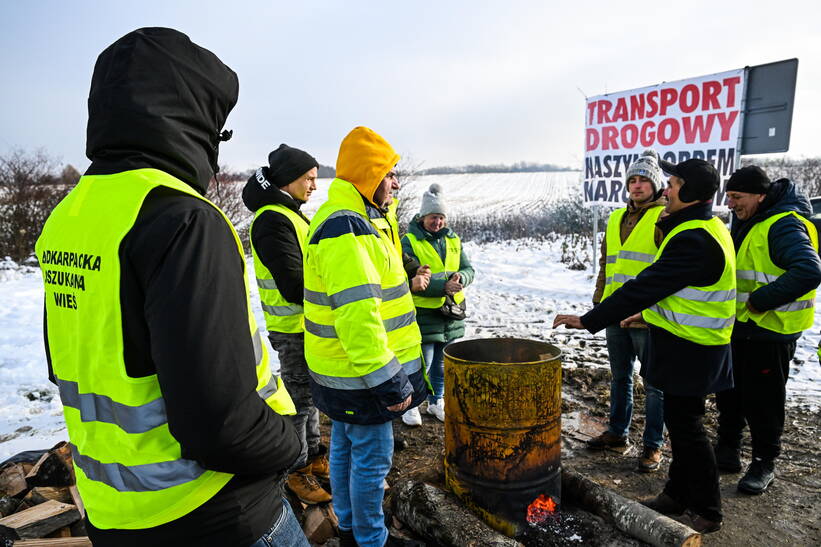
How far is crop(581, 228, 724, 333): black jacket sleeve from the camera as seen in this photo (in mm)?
2674

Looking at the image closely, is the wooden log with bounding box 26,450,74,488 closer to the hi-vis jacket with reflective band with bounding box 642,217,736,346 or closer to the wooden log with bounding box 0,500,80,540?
the wooden log with bounding box 0,500,80,540

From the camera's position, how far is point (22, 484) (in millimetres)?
3045

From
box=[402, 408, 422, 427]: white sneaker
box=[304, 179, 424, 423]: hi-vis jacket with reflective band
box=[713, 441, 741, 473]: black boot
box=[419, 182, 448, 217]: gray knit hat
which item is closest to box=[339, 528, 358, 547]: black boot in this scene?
box=[304, 179, 424, 423]: hi-vis jacket with reflective band

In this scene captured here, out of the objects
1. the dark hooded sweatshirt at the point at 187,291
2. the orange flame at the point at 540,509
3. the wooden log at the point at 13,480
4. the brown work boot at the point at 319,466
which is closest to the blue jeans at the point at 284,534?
the dark hooded sweatshirt at the point at 187,291

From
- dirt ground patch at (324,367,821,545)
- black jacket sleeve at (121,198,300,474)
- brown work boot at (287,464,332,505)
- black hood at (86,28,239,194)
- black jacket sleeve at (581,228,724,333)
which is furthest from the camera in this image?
brown work boot at (287,464,332,505)

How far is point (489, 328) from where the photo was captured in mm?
7348

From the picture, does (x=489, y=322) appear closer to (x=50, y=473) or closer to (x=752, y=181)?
(x=752, y=181)

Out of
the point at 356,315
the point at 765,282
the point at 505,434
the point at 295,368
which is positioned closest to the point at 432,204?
the point at 295,368

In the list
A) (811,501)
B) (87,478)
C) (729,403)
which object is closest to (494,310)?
(729,403)

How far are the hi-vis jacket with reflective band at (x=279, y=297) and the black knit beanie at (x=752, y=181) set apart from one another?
9.70 feet

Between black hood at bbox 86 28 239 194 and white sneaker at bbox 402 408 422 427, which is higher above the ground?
black hood at bbox 86 28 239 194

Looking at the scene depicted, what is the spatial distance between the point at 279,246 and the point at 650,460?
9.93 feet

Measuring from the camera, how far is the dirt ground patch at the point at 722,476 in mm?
2988

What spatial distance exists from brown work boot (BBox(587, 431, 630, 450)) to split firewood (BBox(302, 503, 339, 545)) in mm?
2162
